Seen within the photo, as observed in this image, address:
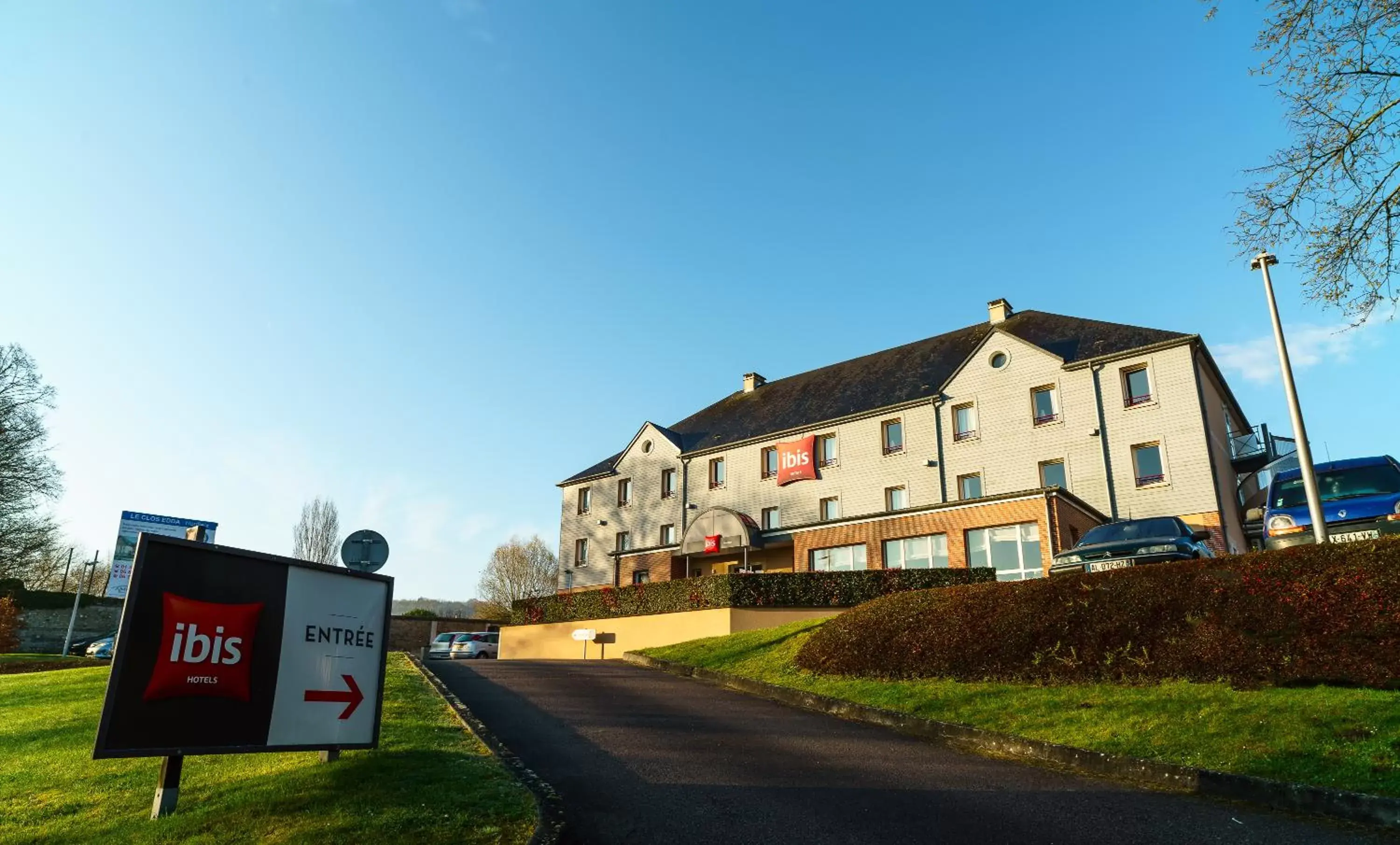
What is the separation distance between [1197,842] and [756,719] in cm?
661

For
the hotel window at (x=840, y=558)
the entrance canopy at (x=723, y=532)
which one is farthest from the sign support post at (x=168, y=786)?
the entrance canopy at (x=723, y=532)

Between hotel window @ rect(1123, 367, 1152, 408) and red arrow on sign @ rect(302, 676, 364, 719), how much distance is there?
1160 inches

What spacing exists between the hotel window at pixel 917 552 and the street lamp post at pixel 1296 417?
40.1ft

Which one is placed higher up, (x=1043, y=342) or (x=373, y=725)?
(x=1043, y=342)

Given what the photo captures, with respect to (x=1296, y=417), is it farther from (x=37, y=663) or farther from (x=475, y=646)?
(x=37, y=663)

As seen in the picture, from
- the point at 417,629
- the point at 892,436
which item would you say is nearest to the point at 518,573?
the point at 417,629

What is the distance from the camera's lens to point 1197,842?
6.23 meters

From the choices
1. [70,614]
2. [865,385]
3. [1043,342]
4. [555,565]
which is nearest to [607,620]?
[865,385]

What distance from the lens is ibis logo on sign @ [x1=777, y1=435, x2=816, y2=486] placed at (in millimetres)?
37781

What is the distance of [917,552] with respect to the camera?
29094 mm

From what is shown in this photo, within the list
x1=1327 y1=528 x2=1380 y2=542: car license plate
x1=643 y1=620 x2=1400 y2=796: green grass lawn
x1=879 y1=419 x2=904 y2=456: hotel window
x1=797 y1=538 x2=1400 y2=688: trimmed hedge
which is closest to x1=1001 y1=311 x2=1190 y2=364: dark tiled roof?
x1=879 y1=419 x2=904 y2=456: hotel window

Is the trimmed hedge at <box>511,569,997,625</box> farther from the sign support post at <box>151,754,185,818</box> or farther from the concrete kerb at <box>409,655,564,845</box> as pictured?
the sign support post at <box>151,754,185,818</box>

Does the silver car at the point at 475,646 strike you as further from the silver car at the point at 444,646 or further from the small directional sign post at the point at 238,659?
the small directional sign post at the point at 238,659

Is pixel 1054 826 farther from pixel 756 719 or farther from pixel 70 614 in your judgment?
pixel 70 614
